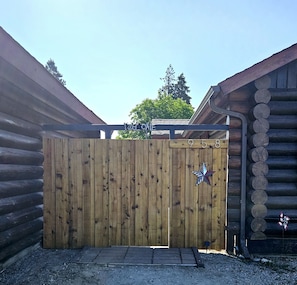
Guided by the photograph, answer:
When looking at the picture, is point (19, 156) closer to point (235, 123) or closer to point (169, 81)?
point (235, 123)

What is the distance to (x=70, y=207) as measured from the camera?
176 inches

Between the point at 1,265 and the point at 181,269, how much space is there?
91.6 inches

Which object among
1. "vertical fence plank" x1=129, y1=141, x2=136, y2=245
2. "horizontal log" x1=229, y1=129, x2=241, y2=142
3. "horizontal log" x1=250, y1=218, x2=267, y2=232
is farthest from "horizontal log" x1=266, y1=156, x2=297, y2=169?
"vertical fence plank" x1=129, y1=141, x2=136, y2=245

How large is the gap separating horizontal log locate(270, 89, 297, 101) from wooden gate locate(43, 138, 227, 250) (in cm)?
108

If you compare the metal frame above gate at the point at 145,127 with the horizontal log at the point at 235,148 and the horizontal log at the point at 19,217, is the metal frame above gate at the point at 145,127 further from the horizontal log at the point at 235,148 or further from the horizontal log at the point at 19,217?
the horizontal log at the point at 19,217

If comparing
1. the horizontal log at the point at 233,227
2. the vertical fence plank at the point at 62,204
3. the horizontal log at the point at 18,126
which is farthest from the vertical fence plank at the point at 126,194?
the horizontal log at the point at 233,227

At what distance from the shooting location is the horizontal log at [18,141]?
3525 millimetres

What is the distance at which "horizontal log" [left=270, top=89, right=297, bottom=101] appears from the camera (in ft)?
14.2

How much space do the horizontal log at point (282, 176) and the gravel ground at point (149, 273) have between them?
1201 millimetres

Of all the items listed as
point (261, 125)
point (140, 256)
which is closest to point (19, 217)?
point (140, 256)

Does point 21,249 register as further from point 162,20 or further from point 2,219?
point 162,20

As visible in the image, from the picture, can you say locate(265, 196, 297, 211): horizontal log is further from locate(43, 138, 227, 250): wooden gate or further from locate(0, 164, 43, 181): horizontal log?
locate(0, 164, 43, 181): horizontal log

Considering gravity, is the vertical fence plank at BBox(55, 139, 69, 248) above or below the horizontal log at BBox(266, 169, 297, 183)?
below

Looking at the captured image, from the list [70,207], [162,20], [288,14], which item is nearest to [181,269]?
[70,207]
